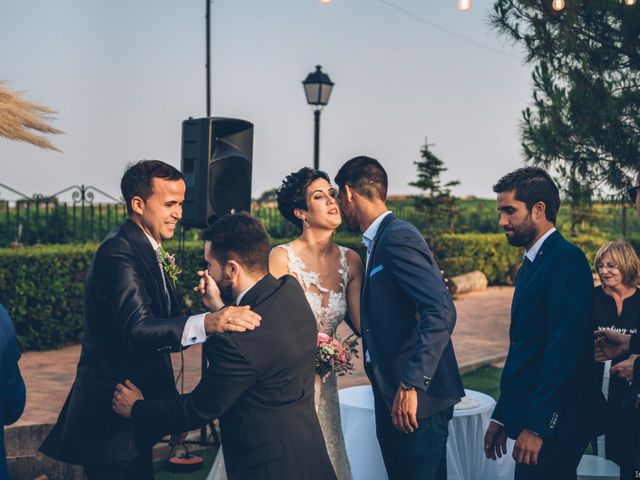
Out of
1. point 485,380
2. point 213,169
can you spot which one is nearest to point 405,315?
point 213,169

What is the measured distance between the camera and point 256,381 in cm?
277

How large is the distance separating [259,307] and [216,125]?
158 inches

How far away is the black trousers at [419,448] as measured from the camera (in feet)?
12.1

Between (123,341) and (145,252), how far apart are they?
0.37 metres

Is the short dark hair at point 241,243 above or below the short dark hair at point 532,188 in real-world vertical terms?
below

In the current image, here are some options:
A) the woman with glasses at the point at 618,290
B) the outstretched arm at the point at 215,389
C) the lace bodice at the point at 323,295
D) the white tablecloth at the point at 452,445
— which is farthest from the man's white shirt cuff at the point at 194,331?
the woman with glasses at the point at 618,290

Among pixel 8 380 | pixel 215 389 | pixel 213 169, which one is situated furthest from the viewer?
pixel 213 169

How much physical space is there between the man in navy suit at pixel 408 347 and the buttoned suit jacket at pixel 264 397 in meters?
0.73

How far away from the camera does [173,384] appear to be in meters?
3.63

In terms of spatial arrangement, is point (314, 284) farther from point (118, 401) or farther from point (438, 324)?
point (118, 401)

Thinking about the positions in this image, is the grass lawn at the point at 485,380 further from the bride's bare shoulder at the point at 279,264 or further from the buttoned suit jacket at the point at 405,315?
the buttoned suit jacket at the point at 405,315

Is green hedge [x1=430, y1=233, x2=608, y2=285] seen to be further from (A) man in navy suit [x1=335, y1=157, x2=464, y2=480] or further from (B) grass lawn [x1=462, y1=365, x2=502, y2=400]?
(A) man in navy suit [x1=335, y1=157, x2=464, y2=480]

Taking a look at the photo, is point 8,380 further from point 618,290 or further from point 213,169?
point 618,290

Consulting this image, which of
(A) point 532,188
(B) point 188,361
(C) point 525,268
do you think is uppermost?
(A) point 532,188
